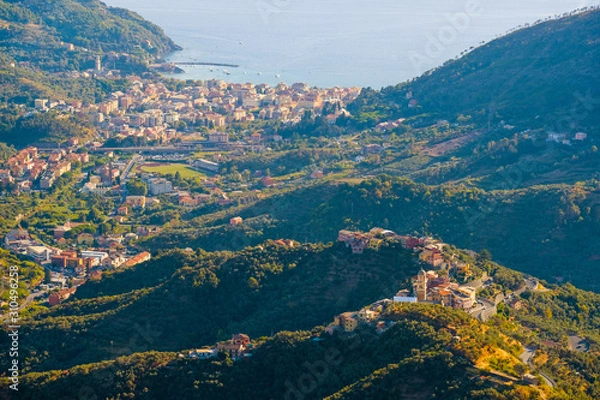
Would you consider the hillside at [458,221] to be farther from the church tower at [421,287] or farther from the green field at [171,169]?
the green field at [171,169]

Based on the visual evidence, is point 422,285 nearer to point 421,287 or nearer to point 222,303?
point 421,287

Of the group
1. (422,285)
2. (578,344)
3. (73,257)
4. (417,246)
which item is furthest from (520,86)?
(422,285)

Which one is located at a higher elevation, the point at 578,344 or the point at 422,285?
the point at 422,285

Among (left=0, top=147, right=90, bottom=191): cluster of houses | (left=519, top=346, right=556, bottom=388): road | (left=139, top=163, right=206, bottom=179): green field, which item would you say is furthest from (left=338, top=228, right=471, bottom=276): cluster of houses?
(left=0, top=147, right=90, bottom=191): cluster of houses

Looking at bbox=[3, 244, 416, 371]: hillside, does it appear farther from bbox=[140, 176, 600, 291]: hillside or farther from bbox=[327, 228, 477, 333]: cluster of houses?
bbox=[140, 176, 600, 291]: hillside

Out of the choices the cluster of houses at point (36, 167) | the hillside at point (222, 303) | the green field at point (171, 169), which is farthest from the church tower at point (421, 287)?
the cluster of houses at point (36, 167)

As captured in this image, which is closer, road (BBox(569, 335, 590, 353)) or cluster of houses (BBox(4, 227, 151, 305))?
road (BBox(569, 335, 590, 353))

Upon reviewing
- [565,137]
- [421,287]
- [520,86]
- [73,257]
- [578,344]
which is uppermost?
[520,86]
